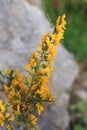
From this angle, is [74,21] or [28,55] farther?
[74,21]

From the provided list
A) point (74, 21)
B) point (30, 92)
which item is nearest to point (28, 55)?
point (30, 92)

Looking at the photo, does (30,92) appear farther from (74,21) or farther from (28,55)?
(74,21)

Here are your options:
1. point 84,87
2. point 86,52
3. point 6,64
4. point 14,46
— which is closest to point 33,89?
point 6,64

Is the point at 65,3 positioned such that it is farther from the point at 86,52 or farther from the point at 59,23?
the point at 59,23

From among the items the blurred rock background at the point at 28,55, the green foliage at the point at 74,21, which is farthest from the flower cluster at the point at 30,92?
the green foliage at the point at 74,21

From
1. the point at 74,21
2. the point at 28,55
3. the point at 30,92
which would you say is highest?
the point at 74,21

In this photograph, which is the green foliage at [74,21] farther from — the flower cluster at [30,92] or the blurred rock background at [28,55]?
the flower cluster at [30,92]
